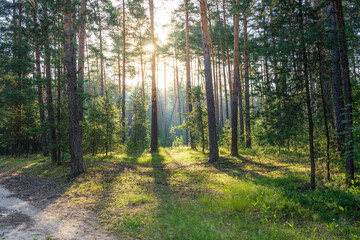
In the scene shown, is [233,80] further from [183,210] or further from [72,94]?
[183,210]

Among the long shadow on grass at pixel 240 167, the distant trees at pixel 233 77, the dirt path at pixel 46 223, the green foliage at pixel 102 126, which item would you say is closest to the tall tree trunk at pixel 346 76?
the distant trees at pixel 233 77

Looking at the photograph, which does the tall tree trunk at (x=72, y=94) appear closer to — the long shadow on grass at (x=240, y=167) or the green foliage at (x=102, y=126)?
the green foliage at (x=102, y=126)

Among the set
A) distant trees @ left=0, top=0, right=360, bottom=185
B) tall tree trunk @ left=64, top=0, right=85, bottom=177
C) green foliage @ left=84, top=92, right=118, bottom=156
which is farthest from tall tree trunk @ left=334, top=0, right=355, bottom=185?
green foliage @ left=84, top=92, right=118, bottom=156

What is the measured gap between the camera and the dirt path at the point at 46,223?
3.78 metres

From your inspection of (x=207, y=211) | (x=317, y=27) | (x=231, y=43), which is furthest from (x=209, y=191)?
(x=231, y=43)

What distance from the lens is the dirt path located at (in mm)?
3779

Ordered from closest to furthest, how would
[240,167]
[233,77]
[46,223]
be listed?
[46,223]
[240,167]
[233,77]

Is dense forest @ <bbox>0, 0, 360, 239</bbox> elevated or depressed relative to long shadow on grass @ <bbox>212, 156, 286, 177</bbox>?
elevated

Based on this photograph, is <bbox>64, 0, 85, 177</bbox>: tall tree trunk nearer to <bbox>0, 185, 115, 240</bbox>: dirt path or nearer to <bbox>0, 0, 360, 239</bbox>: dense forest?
<bbox>0, 0, 360, 239</bbox>: dense forest

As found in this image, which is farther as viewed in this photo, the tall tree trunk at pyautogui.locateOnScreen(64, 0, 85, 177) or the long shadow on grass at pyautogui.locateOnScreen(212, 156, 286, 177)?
the long shadow on grass at pyautogui.locateOnScreen(212, 156, 286, 177)

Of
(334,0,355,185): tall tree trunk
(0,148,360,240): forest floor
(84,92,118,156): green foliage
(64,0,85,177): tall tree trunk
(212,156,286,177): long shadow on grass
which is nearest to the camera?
(0,148,360,240): forest floor

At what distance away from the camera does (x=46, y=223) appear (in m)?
4.36

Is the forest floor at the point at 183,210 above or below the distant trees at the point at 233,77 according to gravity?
below

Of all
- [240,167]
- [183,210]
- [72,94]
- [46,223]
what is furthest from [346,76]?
[72,94]
